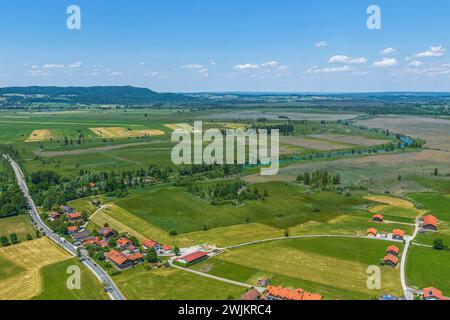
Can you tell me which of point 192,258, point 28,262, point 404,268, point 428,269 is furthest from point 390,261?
point 28,262

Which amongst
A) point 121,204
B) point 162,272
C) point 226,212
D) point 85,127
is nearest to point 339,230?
point 226,212

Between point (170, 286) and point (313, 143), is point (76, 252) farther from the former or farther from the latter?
point (313, 143)

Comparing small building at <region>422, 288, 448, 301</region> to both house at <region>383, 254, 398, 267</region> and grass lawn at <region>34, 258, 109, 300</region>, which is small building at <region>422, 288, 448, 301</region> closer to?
house at <region>383, 254, 398, 267</region>

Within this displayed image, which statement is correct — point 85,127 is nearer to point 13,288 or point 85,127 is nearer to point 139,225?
point 139,225

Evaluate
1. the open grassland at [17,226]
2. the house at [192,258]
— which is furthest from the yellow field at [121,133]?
the house at [192,258]

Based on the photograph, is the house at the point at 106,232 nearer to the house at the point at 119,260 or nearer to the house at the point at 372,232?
the house at the point at 119,260

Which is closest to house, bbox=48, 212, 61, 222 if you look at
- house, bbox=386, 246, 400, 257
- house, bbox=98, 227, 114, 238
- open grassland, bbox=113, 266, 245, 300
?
house, bbox=98, 227, 114, 238
